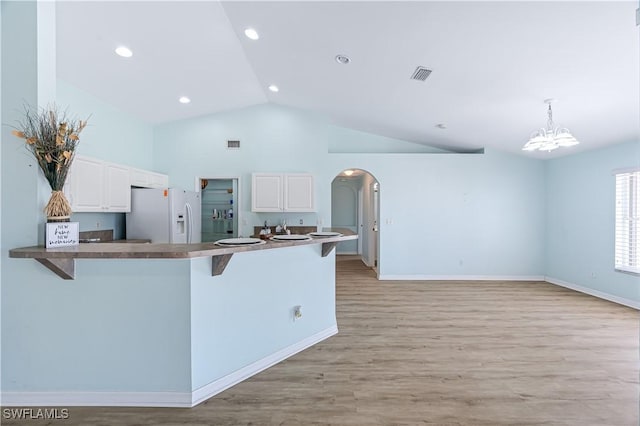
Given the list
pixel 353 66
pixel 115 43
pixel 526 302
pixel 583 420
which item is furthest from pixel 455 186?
pixel 115 43

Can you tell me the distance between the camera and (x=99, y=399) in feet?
6.89

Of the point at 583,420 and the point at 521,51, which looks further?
the point at 521,51

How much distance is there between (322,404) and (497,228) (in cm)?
525

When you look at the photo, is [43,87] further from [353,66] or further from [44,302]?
[353,66]

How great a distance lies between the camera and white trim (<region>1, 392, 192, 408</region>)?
82.3 inches

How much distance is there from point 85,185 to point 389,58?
3.61 m

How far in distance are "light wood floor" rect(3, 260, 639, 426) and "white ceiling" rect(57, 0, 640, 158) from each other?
252 cm

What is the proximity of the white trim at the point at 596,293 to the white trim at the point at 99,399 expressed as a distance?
221 inches

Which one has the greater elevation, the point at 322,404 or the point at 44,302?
the point at 44,302

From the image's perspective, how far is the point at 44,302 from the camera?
210cm

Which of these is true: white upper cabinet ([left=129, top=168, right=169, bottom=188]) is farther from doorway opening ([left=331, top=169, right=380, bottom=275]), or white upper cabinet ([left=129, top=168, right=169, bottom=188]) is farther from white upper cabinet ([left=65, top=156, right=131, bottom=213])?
doorway opening ([left=331, top=169, right=380, bottom=275])

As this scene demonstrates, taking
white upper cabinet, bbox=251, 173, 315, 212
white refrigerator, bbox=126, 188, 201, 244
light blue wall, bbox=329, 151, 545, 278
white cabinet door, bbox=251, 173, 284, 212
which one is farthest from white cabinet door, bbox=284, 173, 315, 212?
white refrigerator, bbox=126, 188, 201, 244

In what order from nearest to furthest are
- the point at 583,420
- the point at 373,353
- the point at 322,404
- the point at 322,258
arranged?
the point at 583,420, the point at 322,404, the point at 373,353, the point at 322,258

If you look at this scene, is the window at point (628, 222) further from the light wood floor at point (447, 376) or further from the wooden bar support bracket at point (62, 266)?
the wooden bar support bracket at point (62, 266)
